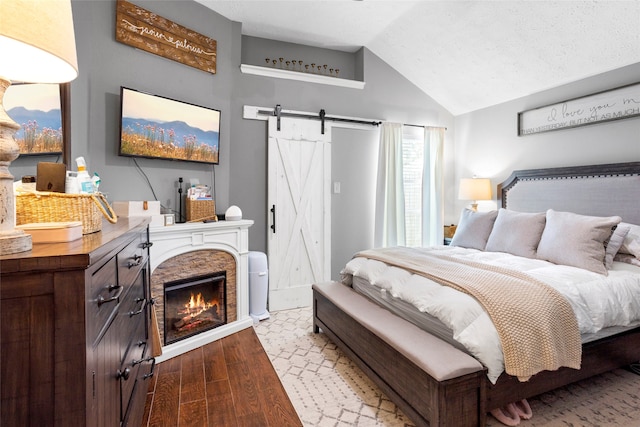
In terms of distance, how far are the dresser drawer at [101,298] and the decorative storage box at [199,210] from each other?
1.96 meters

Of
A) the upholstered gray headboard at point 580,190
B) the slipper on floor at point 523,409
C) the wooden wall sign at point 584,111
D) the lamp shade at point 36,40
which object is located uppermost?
the wooden wall sign at point 584,111

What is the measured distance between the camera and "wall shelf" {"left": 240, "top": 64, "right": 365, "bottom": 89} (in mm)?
3663

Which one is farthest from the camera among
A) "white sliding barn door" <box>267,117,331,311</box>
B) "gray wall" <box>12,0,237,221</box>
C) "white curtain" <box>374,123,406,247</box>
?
"white curtain" <box>374,123,406,247</box>

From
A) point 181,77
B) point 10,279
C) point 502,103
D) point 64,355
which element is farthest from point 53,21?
point 502,103

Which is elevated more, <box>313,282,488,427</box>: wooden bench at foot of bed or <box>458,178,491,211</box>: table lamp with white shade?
<box>458,178,491,211</box>: table lamp with white shade

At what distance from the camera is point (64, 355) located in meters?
0.73

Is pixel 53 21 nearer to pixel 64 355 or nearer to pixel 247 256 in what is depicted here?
pixel 64 355

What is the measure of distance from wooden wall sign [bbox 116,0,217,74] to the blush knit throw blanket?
2.96m

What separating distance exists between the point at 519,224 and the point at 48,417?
3467mm

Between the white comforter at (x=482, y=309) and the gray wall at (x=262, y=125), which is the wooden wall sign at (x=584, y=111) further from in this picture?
the white comforter at (x=482, y=309)

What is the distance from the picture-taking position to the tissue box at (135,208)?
8.04ft

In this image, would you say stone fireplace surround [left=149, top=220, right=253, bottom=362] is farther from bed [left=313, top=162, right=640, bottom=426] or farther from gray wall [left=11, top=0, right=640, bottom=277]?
bed [left=313, top=162, right=640, bottom=426]

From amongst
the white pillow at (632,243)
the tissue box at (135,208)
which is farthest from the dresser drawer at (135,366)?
the white pillow at (632,243)

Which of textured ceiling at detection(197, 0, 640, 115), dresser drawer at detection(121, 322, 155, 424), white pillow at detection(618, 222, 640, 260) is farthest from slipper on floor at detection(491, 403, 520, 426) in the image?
textured ceiling at detection(197, 0, 640, 115)
